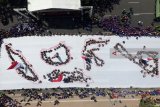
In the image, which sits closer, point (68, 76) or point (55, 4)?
point (55, 4)

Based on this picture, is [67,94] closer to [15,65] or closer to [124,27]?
[15,65]

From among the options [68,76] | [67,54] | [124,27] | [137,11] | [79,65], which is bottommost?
[68,76]

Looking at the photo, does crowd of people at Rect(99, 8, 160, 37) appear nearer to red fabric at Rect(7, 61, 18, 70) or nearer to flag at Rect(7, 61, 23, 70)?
flag at Rect(7, 61, 23, 70)

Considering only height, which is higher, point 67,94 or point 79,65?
point 79,65

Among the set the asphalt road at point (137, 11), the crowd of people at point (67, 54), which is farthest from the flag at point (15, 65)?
the asphalt road at point (137, 11)

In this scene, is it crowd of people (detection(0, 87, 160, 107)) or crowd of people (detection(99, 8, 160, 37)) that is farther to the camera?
crowd of people (detection(99, 8, 160, 37))

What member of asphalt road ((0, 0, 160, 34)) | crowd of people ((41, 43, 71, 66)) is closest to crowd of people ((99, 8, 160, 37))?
asphalt road ((0, 0, 160, 34))

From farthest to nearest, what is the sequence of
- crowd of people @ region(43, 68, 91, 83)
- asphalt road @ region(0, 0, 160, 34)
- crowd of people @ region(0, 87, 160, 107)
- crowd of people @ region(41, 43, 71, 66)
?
asphalt road @ region(0, 0, 160, 34)
crowd of people @ region(41, 43, 71, 66)
crowd of people @ region(43, 68, 91, 83)
crowd of people @ region(0, 87, 160, 107)

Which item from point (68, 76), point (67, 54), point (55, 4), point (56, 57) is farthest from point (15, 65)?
point (55, 4)

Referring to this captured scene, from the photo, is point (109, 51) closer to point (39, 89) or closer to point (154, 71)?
point (154, 71)

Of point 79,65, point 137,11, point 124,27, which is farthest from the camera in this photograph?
point 137,11
